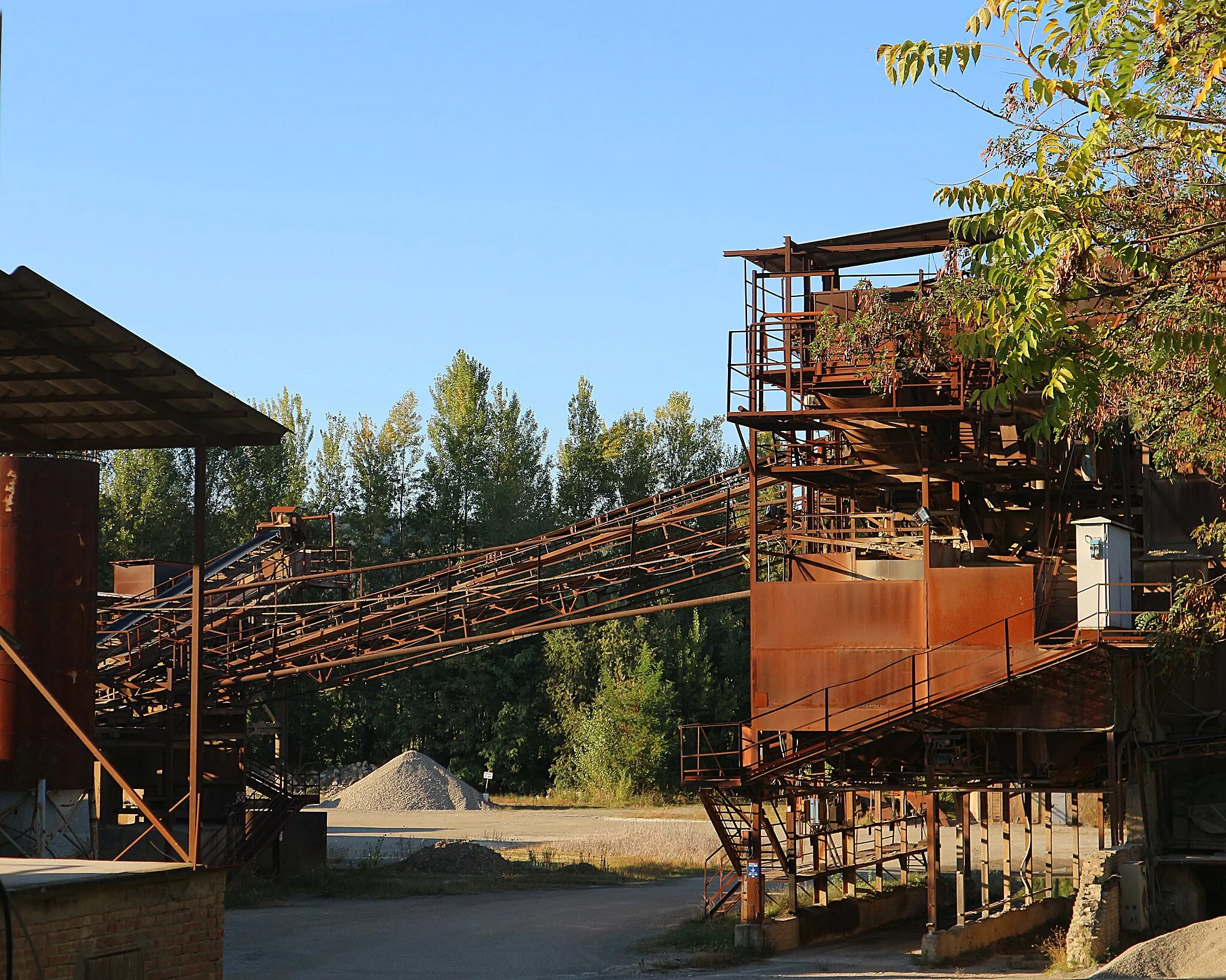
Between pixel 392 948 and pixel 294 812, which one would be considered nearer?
pixel 392 948

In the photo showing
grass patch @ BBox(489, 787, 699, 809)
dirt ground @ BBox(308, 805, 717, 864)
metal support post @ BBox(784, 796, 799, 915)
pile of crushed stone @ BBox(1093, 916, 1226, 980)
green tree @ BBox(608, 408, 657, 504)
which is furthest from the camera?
green tree @ BBox(608, 408, 657, 504)

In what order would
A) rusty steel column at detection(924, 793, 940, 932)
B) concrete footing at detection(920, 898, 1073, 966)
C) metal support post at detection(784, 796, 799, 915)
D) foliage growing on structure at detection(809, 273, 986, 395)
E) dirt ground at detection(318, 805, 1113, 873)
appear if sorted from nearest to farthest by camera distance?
concrete footing at detection(920, 898, 1073, 966) < foliage growing on structure at detection(809, 273, 986, 395) < rusty steel column at detection(924, 793, 940, 932) < metal support post at detection(784, 796, 799, 915) < dirt ground at detection(318, 805, 1113, 873)

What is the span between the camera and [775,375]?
23.4 meters

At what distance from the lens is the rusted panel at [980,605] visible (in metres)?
21.7

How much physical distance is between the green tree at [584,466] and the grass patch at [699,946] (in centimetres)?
4577

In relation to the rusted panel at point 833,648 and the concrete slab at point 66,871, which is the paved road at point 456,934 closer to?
the rusted panel at point 833,648

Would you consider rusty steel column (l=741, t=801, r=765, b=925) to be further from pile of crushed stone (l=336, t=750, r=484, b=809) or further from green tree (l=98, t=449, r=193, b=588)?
green tree (l=98, t=449, r=193, b=588)

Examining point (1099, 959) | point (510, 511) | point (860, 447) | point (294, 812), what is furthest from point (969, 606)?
point (510, 511)

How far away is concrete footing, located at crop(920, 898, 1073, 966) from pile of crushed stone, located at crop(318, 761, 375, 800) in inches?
1513

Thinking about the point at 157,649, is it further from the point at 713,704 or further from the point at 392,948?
the point at 713,704

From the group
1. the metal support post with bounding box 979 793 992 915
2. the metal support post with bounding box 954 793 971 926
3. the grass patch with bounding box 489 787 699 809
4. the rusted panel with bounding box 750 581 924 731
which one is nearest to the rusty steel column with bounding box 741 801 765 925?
the rusted panel with bounding box 750 581 924 731

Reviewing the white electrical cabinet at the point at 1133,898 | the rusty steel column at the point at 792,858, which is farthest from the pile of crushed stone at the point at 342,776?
the white electrical cabinet at the point at 1133,898

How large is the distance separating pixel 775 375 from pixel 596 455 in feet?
157

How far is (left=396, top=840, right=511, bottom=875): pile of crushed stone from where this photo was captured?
3244 centimetres
